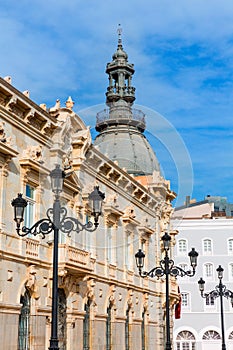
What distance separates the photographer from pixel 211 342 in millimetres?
58719

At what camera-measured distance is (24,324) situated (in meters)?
21.9

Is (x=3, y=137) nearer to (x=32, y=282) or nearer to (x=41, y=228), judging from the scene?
(x=32, y=282)

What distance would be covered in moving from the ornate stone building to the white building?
2512 centimetres

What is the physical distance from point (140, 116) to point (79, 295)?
443 inches

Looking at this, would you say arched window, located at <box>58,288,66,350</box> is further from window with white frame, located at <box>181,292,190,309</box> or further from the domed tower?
window with white frame, located at <box>181,292,190,309</box>

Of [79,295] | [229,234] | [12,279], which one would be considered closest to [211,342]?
[229,234]

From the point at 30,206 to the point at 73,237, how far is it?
327 centimetres

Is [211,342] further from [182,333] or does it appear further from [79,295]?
[79,295]

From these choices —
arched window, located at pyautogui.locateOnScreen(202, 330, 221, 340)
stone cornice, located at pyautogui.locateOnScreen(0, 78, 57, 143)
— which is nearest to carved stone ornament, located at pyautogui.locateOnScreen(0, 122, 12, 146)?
stone cornice, located at pyautogui.locateOnScreen(0, 78, 57, 143)

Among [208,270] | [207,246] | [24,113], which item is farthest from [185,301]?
[24,113]

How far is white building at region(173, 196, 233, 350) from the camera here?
193 ft

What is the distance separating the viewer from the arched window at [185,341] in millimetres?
59572

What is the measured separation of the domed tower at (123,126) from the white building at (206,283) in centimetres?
1845

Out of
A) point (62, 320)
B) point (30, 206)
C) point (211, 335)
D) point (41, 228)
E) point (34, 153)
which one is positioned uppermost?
point (34, 153)
